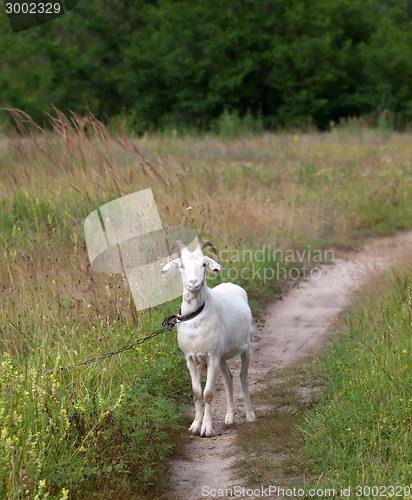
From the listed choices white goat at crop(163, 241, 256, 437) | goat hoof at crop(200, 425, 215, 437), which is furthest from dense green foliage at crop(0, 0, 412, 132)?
goat hoof at crop(200, 425, 215, 437)

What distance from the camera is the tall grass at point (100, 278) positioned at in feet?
18.0

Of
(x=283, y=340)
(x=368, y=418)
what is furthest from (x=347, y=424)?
(x=283, y=340)

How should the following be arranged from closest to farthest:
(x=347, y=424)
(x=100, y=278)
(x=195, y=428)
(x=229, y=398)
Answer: (x=347, y=424), (x=195, y=428), (x=229, y=398), (x=100, y=278)

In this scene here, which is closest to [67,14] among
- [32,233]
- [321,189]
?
[321,189]

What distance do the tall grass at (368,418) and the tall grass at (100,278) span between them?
1.24 meters

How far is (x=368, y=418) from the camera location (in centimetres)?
591

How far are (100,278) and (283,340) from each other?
2418 millimetres

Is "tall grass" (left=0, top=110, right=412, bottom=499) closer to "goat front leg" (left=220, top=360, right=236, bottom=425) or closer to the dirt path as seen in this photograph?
the dirt path

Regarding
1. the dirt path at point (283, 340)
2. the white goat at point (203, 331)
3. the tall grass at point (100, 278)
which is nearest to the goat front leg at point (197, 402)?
the white goat at point (203, 331)

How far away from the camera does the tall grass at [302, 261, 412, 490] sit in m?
5.44

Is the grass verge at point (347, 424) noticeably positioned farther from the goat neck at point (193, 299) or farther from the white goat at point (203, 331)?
the goat neck at point (193, 299)

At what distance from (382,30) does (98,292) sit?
2797 centimetres

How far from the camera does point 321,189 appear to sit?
52.6 ft

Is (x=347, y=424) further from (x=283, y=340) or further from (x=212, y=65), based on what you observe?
(x=212, y=65)
